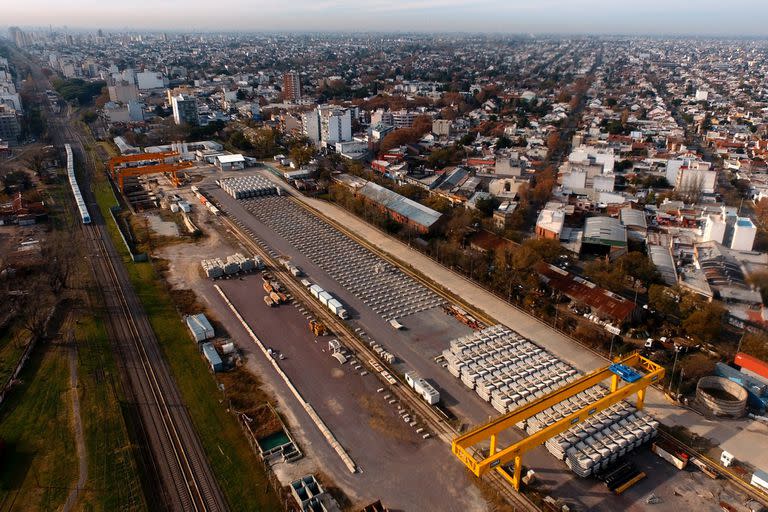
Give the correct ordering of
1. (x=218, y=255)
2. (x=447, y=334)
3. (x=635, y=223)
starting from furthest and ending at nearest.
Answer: (x=635, y=223) < (x=218, y=255) < (x=447, y=334)

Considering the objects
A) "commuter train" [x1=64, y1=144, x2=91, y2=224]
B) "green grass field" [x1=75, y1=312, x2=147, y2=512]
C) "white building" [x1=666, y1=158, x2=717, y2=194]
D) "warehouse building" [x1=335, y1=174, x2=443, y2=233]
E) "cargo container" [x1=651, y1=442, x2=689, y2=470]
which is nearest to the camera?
"green grass field" [x1=75, y1=312, x2=147, y2=512]

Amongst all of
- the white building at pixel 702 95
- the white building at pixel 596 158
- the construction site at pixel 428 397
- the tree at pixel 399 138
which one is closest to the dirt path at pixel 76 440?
the construction site at pixel 428 397

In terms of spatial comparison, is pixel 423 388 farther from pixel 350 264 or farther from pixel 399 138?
pixel 399 138

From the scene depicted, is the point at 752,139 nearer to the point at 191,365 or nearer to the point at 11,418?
the point at 191,365

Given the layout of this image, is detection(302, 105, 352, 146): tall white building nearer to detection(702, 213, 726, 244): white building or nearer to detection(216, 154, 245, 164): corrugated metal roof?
detection(216, 154, 245, 164): corrugated metal roof

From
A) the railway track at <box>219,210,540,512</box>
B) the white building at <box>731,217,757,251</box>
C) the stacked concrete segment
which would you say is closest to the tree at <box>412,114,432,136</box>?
the railway track at <box>219,210,540,512</box>

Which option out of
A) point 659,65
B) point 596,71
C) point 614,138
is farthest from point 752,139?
point 659,65

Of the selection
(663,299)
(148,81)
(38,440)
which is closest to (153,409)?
(38,440)
